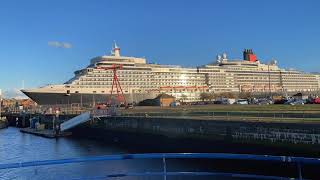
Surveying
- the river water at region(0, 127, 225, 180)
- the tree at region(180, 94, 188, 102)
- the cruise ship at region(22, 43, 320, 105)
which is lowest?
the river water at region(0, 127, 225, 180)

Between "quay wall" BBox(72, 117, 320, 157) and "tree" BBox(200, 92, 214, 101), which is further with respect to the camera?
"tree" BBox(200, 92, 214, 101)

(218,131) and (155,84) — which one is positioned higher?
(155,84)

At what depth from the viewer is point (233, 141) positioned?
2659 cm

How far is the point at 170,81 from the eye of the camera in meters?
105

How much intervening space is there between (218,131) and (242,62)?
344 feet

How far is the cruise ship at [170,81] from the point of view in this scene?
294 ft

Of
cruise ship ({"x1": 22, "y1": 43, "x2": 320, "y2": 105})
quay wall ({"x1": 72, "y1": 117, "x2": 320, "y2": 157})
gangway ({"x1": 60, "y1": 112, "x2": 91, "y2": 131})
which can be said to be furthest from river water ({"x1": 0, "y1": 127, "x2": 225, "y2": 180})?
A: cruise ship ({"x1": 22, "y1": 43, "x2": 320, "y2": 105})

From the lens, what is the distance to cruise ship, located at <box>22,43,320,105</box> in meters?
89.5

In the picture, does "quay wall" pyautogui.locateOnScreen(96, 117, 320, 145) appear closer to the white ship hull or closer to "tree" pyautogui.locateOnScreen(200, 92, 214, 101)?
the white ship hull

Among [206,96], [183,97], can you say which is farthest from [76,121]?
[206,96]

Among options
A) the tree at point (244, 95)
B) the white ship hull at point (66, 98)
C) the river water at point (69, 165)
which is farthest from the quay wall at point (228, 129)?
the tree at point (244, 95)

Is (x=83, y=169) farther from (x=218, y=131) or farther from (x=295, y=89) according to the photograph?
(x=295, y=89)

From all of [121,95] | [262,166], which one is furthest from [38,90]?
[262,166]

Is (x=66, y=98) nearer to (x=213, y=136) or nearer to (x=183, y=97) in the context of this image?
(x=183, y=97)
